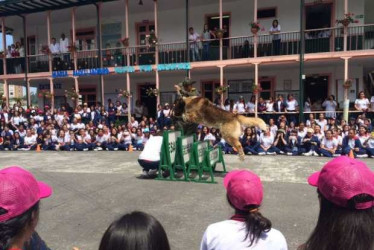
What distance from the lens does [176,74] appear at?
1895 centimetres

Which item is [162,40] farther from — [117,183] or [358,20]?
[117,183]

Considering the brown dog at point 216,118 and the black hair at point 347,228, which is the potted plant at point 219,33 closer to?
the brown dog at point 216,118

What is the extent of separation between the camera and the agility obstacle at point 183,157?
851cm

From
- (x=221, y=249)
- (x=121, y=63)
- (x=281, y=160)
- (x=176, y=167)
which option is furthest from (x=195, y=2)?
(x=221, y=249)

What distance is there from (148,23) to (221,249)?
18800mm

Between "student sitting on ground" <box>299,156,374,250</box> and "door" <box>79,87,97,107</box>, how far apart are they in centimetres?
2096

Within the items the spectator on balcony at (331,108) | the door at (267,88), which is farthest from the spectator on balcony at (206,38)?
the spectator on balcony at (331,108)

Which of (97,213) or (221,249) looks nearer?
(221,249)

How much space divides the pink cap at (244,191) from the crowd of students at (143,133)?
297 inches

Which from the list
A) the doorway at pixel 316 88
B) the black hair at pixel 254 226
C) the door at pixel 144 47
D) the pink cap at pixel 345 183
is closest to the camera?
the pink cap at pixel 345 183

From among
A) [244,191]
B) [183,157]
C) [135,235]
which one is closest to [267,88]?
[183,157]

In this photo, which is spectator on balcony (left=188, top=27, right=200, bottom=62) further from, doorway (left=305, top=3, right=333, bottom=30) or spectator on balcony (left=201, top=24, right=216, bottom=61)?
doorway (left=305, top=3, right=333, bottom=30)

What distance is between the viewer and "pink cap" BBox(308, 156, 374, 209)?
160cm

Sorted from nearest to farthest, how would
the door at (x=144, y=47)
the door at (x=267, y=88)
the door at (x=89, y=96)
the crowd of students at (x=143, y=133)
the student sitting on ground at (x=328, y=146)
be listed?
the student sitting on ground at (x=328, y=146), the crowd of students at (x=143, y=133), the door at (x=267, y=88), the door at (x=144, y=47), the door at (x=89, y=96)
